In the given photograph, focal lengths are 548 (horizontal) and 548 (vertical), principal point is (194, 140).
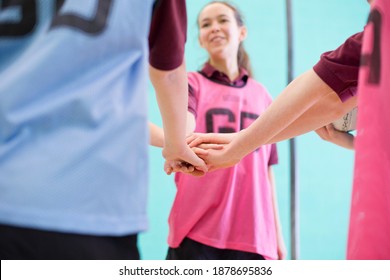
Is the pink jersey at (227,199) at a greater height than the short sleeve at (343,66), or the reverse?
the short sleeve at (343,66)

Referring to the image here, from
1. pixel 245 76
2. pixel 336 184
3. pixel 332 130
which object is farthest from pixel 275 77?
→ pixel 332 130

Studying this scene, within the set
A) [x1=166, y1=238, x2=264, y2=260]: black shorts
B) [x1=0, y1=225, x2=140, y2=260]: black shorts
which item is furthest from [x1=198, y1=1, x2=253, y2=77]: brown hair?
[x1=0, y1=225, x2=140, y2=260]: black shorts

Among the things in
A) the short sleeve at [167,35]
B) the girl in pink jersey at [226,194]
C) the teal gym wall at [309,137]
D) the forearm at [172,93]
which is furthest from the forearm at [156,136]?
the teal gym wall at [309,137]

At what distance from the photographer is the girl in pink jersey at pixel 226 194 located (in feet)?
4.72

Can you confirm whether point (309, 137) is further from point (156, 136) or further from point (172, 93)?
point (172, 93)

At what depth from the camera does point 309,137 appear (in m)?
2.30

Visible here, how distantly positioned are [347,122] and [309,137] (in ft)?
3.44

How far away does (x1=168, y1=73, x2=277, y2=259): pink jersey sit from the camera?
1438 millimetres

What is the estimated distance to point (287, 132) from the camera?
3.62ft

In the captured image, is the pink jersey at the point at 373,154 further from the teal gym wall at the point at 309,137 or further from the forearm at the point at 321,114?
the teal gym wall at the point at 309,137

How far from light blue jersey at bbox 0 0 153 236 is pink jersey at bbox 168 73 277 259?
0.90 meters

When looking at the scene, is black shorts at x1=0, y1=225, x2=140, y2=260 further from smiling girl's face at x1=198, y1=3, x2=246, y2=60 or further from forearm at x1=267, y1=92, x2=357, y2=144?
smiling girl's face at x1=198, y1=3, x2=246, y2=60

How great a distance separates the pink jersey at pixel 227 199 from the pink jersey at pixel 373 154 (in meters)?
0.85

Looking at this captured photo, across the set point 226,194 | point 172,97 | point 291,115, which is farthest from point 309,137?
point 172,97
